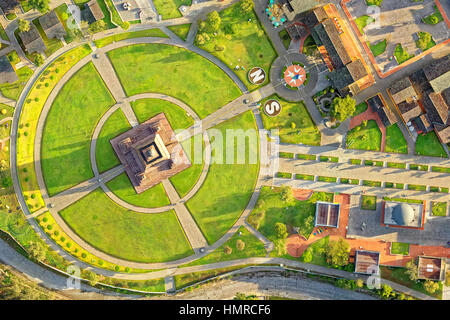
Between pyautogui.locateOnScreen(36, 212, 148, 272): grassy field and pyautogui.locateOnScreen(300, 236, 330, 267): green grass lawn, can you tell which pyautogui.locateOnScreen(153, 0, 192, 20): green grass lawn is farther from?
pyautogui.locateOnScreen(300, 236, 330, 267): green grass lawn

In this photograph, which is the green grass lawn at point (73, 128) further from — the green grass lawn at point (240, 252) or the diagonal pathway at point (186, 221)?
the green grass lawn at point (240, 252)

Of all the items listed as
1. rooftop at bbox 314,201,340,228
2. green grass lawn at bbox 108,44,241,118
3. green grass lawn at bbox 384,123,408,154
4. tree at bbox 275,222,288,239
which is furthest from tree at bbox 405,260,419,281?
green grass lawn at bbox 108,44,241,118

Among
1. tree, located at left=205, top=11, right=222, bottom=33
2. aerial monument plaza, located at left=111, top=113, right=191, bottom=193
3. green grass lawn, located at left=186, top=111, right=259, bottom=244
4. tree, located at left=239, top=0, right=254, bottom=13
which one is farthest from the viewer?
green grass lawn, located at left=186, top=111, right=259, bottom=244

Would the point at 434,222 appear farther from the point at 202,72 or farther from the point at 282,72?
the point at 202,72

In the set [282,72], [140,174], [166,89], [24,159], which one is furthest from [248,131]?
[24,159]

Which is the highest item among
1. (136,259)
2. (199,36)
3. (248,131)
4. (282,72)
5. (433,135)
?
(199,36)
